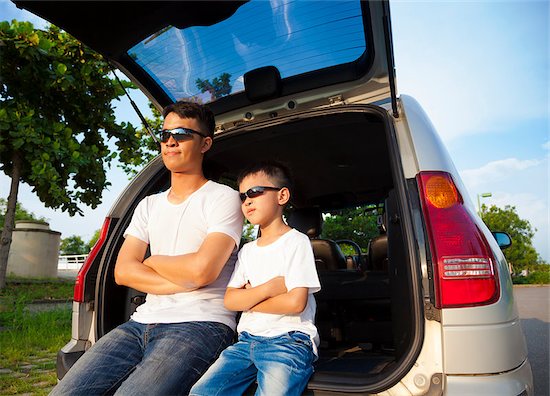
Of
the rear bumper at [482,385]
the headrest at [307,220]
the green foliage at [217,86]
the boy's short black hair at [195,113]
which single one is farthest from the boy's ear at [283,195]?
the headrest at [307,220]

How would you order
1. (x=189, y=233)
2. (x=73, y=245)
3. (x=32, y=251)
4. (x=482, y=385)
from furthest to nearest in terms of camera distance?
(x=73, y=245) < (x=32, y=251) < (x=189, y=233) < (x=482, y=385)

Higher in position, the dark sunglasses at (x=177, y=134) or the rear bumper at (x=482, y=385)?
A: the dark sunglasses at (x=177, y=134)

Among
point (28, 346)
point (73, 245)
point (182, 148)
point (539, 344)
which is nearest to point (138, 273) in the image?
point (182, 148)

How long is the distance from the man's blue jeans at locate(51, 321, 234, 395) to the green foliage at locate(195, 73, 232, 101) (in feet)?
4.57

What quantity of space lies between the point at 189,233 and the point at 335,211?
128 inches

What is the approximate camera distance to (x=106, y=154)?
8891 millimetres

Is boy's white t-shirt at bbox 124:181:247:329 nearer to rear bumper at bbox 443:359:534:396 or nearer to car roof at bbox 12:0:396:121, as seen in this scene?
car roof at bbox 12:0:396:121

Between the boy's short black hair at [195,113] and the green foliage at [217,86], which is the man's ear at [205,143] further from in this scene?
Result: the green foliage at [217,86]

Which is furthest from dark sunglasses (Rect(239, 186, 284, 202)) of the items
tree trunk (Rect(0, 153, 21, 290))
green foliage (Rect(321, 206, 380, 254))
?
tree trunk (Rect(0, 153, 21, 290))

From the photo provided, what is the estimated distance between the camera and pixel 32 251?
50.7 ft

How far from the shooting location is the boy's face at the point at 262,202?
2.04m

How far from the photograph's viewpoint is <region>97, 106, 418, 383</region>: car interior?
2135mm

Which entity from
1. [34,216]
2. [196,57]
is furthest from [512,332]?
[34,216]

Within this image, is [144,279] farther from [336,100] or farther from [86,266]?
[336,100]
